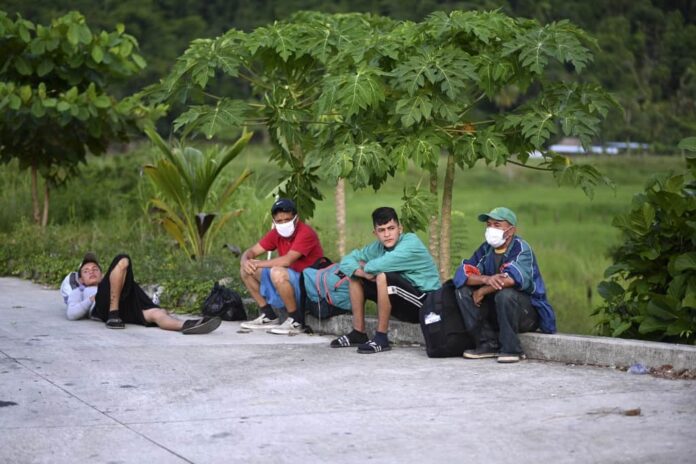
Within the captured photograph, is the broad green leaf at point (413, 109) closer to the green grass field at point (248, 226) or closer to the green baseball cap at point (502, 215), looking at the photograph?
the green grass field at point (248, 226)

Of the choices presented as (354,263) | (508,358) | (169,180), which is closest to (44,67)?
(169,180)

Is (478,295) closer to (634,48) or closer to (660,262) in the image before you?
(660,262)

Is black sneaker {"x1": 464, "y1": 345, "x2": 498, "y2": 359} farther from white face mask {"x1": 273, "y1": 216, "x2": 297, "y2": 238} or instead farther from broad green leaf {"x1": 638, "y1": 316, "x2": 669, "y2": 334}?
white face mask {"x1": 273, "y1": 216, "x2": 297, "y2": 238}

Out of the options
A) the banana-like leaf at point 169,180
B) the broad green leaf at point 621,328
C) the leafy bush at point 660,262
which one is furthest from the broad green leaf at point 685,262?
the banana-like leaf at point 169,180

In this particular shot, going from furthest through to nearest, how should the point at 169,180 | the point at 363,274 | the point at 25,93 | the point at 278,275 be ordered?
the point at 25,93
the point at 169,180
the point at 278,275
the point at 363,274

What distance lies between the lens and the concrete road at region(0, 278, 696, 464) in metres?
5.95

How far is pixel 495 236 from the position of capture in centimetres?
867

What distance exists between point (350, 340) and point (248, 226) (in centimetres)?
648

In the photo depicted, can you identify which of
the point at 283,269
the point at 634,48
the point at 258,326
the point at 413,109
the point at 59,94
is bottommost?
the point at 258,326

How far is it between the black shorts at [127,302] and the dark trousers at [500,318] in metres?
2.97

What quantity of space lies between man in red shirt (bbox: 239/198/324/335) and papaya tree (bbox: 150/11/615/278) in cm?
56

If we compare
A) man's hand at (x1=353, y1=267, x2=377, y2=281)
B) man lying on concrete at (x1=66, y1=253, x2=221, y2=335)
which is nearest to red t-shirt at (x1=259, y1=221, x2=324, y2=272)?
man lying on concrete at (x1=66, y1=253, x2=221, y2=335)

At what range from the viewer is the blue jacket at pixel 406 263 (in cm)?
911

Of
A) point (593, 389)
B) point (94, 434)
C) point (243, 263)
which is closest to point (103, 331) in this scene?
point (243, 263)
